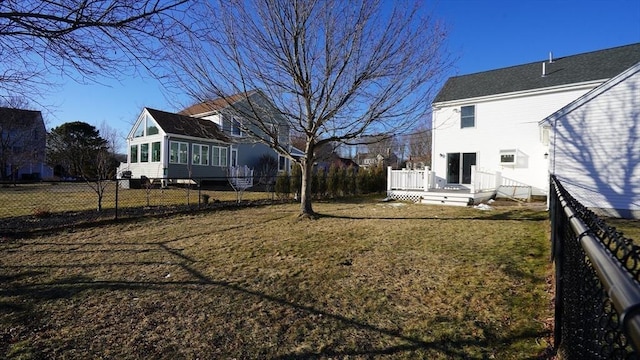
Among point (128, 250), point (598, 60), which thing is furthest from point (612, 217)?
point (128, 250)

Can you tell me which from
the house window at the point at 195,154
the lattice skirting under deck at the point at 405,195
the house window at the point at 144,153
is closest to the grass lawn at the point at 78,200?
the house window at the point at 144,153

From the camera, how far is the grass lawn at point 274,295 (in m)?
2.81

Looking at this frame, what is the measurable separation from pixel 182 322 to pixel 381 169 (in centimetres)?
1712

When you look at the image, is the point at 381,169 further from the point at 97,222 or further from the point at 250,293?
the point at 250,293

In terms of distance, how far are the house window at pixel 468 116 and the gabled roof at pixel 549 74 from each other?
1.96ft

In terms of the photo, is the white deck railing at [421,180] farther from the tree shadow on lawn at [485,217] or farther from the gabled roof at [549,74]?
the gabled roof at [549,74]

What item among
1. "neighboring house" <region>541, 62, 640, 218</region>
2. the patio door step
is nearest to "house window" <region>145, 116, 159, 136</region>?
the patio door step

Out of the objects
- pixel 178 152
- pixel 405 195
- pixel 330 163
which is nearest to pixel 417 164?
pixel 330 163

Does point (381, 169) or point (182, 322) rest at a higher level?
point (381, 169)

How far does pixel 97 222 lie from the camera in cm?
809

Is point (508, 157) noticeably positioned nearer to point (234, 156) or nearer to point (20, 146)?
point (234, 156)

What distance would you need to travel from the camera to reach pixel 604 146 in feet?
33.9

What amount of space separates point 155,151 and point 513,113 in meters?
20.1

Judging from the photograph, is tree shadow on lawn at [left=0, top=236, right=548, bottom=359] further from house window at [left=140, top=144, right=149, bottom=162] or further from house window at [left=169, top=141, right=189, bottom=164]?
house window at [left=140, top=144, right=149, bottom=162]
